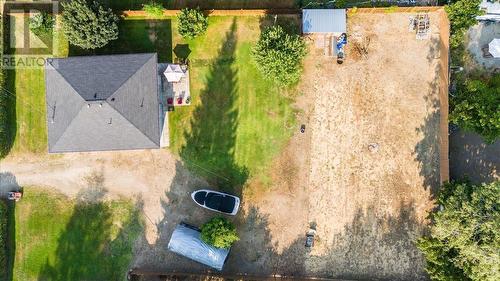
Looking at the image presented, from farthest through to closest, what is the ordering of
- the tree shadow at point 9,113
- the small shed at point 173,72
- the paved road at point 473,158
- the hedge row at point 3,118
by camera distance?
the paved road at point 473,158 < the tree shadow at point 9,113 < the hedge row at point 3,118 < the small shed at point 173,72

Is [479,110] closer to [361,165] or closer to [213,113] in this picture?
[361,165]

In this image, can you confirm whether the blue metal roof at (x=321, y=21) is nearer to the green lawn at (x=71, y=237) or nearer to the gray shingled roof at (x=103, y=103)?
the gray shingled roof at (x=103, y=103)

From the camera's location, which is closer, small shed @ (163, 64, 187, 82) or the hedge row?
small shed @ (163, 64, 187, 82)

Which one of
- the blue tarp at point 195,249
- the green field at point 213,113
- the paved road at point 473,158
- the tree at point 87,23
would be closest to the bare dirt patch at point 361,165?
the paved road at point 473,158

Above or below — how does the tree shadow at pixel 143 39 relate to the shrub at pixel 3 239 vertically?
above

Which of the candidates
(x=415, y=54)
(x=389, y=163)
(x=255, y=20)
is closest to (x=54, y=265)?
(x=255, y=20)

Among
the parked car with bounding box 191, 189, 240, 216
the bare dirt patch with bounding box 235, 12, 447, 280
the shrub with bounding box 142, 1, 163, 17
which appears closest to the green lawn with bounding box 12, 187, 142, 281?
the parked car with bounding box 191, 189, 240, 216

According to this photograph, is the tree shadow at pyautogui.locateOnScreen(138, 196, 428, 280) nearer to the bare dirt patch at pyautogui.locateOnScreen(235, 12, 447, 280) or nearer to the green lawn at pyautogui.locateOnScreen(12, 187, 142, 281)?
the bare dirt patch at pyautogui.locateOnScreen(235, 12, 447, 280)
